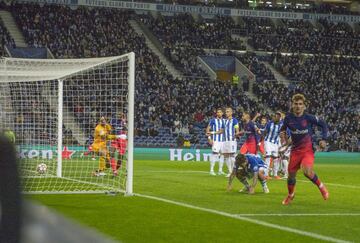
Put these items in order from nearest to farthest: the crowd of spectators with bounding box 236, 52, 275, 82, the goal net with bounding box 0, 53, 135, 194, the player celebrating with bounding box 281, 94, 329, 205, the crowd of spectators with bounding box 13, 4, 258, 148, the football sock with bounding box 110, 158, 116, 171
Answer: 1. the player celebrating with bounding box 281, 94, 329, 205
2. the goal net with bounding box 0, 53, 135, 194
3. the football sock with bounding box 110, 158, 116, 171
4. the crowd of spectators with bounding box 13, 4, 258, 148
5. the crowd of spectators with bounding box 236, 52, 275, 82

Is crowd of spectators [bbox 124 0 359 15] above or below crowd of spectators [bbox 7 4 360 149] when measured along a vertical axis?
above

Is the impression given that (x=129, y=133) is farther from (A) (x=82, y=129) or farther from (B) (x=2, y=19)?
(B) (x=2, y=19)

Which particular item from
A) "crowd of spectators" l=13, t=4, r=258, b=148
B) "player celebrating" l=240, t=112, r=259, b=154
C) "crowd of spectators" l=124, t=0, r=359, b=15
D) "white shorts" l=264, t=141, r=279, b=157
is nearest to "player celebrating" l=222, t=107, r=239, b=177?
"white shorts" l=264, t=141, r=279, b=157

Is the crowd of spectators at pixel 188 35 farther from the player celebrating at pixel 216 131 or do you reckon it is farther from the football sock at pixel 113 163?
the football sock at pixel 113 163

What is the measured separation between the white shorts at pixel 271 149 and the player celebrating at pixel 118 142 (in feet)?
15.6

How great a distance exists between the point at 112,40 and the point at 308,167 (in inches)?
1387

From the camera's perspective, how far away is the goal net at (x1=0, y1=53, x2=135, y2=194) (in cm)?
1462

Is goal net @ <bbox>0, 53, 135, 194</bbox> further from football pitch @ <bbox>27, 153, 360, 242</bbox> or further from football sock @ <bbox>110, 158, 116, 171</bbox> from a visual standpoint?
football pitch @ <bbox>27, 153, 360, 242</bbox>

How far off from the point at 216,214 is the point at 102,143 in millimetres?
8778

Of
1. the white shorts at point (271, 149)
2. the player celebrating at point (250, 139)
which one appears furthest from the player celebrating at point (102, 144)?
the white shorts at point (271, 149)

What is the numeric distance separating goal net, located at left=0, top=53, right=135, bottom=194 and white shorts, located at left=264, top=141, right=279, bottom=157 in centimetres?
465

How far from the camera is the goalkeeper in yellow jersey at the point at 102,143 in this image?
18.5m

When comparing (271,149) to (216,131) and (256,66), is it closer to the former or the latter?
(216,131)

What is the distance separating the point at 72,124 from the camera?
24719 millimetres
